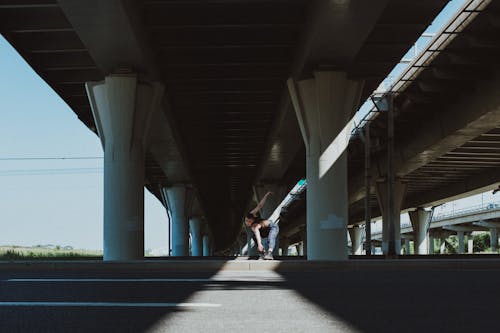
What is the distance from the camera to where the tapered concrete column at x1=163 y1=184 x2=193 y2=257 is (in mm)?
52312

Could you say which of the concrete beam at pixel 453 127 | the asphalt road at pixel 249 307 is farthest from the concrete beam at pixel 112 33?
the concrete beam at pixel 453 127

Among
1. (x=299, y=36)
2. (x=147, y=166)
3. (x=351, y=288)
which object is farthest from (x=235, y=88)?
(x=147, y=166)

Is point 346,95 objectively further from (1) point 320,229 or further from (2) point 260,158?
(2) point 260,158

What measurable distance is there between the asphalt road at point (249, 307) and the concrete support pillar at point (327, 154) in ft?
31.7

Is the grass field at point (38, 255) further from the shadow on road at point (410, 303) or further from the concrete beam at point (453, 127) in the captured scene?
the shadow on road at point (410, 303)

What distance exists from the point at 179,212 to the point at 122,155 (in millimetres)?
31737

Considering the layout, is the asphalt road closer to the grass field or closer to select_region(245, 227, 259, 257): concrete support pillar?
the grass field

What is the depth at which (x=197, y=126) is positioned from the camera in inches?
1342

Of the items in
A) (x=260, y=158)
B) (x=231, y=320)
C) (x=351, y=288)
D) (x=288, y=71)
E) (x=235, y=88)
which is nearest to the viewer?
(x=231, y=320)

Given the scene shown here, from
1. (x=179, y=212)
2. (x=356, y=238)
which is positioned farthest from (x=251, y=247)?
(x=356, y=238)

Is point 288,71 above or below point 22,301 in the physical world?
above

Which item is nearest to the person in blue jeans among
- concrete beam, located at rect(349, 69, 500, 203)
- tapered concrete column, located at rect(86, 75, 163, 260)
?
tapered concrete column, located at rect(86, 75, 163, 260)

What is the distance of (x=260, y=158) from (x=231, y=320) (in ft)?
125

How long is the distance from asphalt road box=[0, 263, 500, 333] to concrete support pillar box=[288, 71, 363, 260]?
9672 mm
